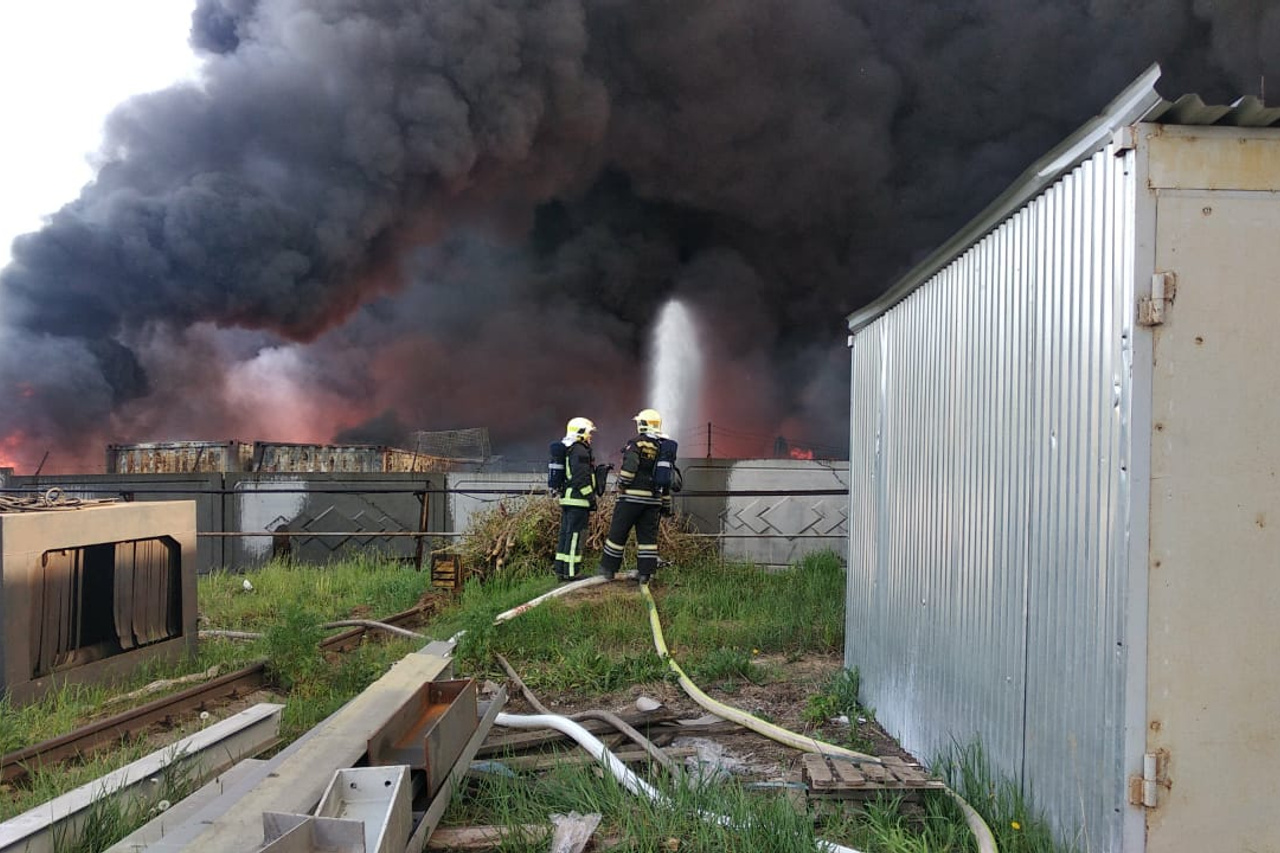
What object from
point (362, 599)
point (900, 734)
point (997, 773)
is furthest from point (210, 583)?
point (997, 773)

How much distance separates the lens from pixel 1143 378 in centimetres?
249

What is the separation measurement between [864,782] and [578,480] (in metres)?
5.77

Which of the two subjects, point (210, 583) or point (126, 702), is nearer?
point (126, 702)

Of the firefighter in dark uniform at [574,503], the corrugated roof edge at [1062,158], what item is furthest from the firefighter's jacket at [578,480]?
the corrugated roof edge at [1062,158]

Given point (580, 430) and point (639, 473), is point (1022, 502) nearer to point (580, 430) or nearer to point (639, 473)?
point (639, 473)

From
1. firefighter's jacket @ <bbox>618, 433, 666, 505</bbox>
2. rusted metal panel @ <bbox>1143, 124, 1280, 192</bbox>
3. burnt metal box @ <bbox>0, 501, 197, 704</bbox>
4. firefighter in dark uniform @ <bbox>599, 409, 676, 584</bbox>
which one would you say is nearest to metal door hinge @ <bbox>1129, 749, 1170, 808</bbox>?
rusted metal panel @ <bbox>1143, 124, 1280, 192</bbox>

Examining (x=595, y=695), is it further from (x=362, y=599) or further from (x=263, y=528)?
(x=263, y=528)

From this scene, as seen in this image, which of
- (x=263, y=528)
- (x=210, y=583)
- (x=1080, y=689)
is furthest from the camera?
A: (x=263, y=528)

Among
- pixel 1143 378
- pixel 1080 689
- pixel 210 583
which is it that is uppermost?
pixel 1143 378

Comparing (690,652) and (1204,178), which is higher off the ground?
(1204,178)

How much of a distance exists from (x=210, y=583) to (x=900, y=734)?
27.8 ft

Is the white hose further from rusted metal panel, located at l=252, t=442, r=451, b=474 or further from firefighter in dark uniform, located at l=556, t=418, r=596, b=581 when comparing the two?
rusted metal panel, located at l=252, t=442, r=451, b=474

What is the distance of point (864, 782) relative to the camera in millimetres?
3281

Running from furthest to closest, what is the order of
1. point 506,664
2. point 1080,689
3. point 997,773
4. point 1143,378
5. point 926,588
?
point 506,664
point 926,588
point 997,773
point 1080,689
point 1143,378
